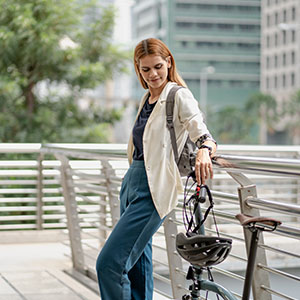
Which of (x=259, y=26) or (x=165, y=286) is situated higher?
(x=259, y=26)

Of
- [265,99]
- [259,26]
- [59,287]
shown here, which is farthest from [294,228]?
[259,26]

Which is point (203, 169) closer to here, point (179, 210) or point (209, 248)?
point (209, 248)

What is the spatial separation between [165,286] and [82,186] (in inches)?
80.8

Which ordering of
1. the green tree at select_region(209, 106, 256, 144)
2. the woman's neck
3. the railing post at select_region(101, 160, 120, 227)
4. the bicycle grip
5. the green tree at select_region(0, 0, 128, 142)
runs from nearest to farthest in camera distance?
the bicycle grip, the woman's neck, the railing post at select_region(101, 160, 120, 227), the green tree at select_region(0, 0, 128, 142), the green tree at select_region(209, 106, 256, 144)

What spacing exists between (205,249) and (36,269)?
12.7 feet

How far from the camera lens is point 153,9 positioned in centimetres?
9338

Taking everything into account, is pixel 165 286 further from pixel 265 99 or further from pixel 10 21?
pixel 265 99

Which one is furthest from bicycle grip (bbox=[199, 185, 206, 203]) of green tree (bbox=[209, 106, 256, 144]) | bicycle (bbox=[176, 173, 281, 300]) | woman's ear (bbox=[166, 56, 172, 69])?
green tree (bbox=[209, 106, 256, 144])

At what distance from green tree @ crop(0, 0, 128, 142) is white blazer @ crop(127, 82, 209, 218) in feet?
38.6

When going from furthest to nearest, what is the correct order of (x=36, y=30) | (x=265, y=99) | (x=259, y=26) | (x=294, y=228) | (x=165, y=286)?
(x=259, y=26), (x=265, y=99), (x=36, y=30), (x=165, y=286), (x=294, y=228)

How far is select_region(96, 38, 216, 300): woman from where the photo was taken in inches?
123

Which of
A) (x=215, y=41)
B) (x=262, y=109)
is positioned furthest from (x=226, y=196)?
(x=215, y=41)

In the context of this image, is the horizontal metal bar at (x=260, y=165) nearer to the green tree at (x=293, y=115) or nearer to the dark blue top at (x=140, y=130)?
the dark blue top at (x=140, y=130)

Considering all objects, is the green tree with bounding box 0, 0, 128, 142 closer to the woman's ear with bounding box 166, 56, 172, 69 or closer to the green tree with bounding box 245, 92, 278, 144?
the woman's ear with bounding box 166, 56, 172, 69
